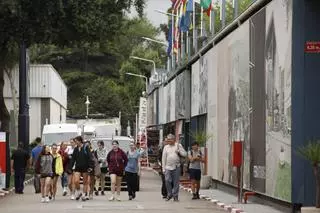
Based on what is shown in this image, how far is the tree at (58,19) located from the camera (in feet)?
80.1

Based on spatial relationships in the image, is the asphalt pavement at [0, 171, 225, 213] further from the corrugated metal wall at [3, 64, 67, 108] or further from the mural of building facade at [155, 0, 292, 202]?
the corrugated metal wall at [3, 64, 67, 108]

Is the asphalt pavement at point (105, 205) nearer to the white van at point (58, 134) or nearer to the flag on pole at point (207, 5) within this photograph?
the flag on pole at point (207, 5)

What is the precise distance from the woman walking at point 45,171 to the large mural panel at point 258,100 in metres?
5.66

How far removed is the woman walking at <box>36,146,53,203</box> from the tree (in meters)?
3.58

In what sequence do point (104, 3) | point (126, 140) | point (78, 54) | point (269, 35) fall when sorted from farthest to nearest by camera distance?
point (78, 54) → point (126, 140) → point (104, 3) → point (269, 35)

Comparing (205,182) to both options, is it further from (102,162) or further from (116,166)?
(116,166)

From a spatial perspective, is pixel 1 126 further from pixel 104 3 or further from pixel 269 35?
pixel 269 35

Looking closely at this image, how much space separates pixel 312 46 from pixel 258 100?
13.3ft

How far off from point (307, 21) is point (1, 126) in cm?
2847

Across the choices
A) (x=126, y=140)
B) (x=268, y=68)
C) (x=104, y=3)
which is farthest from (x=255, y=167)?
(x=126, y=140)

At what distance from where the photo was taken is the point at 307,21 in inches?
730

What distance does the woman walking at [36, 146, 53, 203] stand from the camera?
2512cm

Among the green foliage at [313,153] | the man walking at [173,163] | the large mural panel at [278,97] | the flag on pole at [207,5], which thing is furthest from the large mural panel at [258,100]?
the flag on pole at [207,5]

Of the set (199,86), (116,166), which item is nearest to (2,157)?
(116,166)
